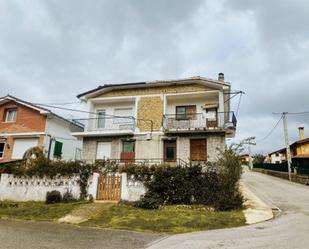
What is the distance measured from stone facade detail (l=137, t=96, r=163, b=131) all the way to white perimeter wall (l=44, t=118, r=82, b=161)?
7.87 metres

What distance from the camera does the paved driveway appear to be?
7402mm

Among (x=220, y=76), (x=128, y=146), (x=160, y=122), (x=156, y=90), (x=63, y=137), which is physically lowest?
(x=128, y=146)

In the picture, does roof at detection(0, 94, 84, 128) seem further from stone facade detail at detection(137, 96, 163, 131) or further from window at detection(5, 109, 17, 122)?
stone facade detail at detection(137, 96, 163, 131)

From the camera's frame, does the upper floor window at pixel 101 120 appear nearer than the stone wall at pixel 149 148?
No

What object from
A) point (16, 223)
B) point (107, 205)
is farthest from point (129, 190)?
point (16, 223)

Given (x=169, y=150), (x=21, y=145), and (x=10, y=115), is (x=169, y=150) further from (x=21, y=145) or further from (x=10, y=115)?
(x=10, y=115)

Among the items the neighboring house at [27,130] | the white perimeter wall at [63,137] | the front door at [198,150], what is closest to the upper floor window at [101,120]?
the white perimeter wall at [63,137]

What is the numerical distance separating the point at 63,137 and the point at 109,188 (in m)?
12.6

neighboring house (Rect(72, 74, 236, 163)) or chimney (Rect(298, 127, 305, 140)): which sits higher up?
chimney (Rect(298, 127, 305, 140))

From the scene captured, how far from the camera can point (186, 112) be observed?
22078 millimetres

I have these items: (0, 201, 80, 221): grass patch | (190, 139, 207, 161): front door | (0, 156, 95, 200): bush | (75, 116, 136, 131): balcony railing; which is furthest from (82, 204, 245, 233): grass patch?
(75, 116, 136, 131): balcony railing

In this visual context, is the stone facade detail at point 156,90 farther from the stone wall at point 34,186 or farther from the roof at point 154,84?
the stone wall at point 34,186

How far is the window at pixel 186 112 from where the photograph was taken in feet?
71.1

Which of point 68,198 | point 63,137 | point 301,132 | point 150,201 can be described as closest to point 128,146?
point 68,198
